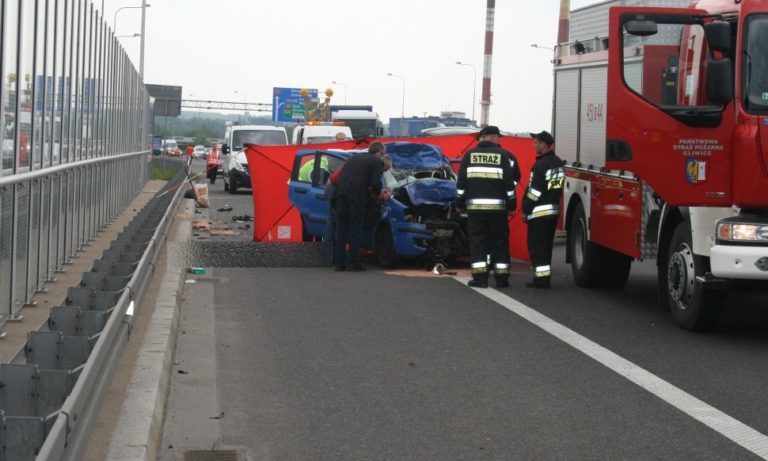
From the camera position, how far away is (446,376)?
8758mm

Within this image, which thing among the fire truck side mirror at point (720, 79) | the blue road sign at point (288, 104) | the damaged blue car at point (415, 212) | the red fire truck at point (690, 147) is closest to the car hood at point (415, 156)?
the damaged blue car at point (415, 212)

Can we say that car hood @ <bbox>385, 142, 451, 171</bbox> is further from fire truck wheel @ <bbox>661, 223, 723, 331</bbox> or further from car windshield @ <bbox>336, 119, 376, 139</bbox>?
car windshield @ <bbox>336, 119, 376, 139</bbox>

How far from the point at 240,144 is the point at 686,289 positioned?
103 feet

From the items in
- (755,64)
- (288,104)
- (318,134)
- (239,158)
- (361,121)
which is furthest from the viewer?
(288,104)

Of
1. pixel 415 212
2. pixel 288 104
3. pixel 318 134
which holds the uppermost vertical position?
pixel 288 104

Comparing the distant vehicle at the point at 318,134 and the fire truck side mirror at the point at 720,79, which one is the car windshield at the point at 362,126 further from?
the fire truck side mirror at the point at 720,79

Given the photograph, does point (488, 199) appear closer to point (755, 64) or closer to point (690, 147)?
point (690, 147)

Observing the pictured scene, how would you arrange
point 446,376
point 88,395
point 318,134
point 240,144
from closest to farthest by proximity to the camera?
1. point 88,395
2. point 446,376
3. point 318,134
4. point 240,144

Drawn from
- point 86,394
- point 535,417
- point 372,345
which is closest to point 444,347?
point 372,345

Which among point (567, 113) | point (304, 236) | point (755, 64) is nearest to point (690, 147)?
point (755, 64)

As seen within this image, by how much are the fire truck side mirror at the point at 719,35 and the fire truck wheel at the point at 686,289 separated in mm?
1680

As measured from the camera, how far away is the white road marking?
694 cm

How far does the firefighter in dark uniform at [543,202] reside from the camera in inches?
558

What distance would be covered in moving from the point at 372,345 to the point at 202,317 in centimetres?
228
